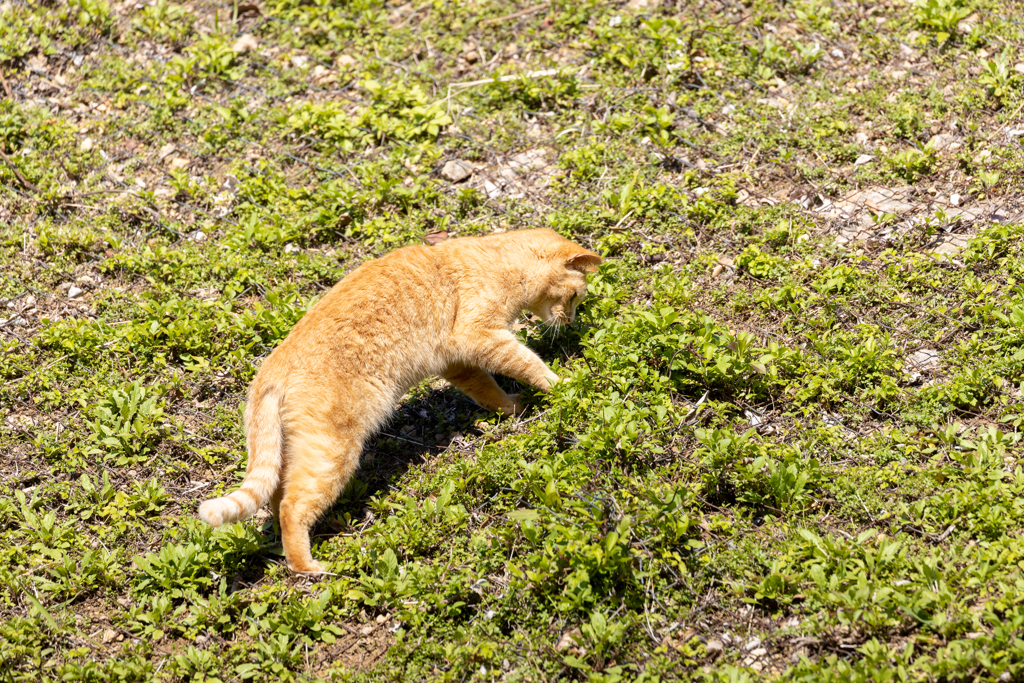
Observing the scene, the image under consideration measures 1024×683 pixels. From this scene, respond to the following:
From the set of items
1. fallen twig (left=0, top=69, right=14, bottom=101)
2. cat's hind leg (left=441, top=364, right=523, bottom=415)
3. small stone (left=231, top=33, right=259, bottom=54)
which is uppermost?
small stone (left=231, top=33, right=259, bottom=54)

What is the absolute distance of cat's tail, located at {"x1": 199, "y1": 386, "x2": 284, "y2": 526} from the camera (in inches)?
162

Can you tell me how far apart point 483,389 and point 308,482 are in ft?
4.54

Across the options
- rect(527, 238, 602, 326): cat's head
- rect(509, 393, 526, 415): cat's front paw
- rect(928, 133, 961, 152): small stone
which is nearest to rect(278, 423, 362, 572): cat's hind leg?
rect(509, 393, 526, 415): cat's front paw

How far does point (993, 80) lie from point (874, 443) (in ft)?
13.4

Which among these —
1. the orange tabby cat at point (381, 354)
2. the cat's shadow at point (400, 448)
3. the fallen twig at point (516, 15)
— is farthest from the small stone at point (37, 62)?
the cat's shadow at point (400, 448)

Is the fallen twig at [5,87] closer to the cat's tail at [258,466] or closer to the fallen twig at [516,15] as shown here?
the fallen twig at [516,15]

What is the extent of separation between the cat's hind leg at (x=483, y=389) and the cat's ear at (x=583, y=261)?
1.00 m

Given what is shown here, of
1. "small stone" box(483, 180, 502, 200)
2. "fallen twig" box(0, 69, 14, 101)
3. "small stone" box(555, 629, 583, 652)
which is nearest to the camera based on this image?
"small stone" box(555, 629, 583, 652)

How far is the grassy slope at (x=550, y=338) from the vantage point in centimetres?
392

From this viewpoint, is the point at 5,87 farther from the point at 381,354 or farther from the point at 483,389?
the point at 483,389

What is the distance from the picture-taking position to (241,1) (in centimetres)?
933

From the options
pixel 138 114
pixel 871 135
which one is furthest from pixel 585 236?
pixel 138 114

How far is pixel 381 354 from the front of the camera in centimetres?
500

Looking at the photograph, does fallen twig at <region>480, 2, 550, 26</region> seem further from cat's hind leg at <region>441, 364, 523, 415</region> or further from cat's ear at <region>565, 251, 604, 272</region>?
cat's hind leg at <region>441, 364, 523, 415</region>
